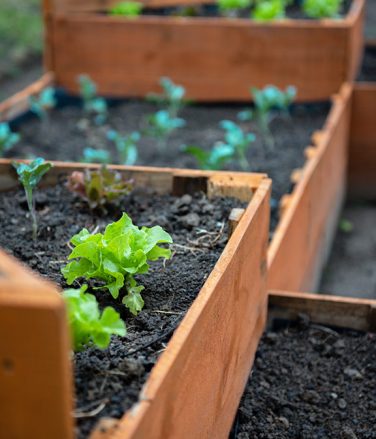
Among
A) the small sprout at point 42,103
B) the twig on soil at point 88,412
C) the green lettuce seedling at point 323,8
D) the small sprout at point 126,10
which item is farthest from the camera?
the green lettuce seedling at point 323,8

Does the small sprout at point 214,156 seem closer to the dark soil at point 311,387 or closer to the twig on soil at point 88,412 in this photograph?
the dark soil at point 311,387

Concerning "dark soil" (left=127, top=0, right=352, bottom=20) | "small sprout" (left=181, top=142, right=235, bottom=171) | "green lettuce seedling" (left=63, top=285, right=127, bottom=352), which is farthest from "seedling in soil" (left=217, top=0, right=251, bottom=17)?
"green lettuce seedling" (left=63, top=285, right=127, bottom=352)

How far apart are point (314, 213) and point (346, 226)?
119 cm

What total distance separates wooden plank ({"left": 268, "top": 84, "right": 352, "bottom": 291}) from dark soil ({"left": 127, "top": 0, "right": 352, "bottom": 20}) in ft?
4.48

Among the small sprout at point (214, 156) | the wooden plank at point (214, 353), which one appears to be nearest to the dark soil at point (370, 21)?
the small sprout at point (214, 156)

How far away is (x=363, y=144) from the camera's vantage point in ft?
17.4

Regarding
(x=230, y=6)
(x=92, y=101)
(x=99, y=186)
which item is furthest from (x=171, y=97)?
(x=99, y=186)

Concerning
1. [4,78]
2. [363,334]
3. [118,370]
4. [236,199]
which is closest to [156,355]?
[118,370]

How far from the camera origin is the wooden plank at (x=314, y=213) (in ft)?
10.1

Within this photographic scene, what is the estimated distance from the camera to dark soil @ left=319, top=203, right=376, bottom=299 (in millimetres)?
4238

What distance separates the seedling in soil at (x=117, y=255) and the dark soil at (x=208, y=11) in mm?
4290

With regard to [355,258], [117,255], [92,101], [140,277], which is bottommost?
[355,258]

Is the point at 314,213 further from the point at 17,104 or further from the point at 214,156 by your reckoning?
the point at 17,104

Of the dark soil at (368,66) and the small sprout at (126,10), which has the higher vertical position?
the small sprout at (126,10)
